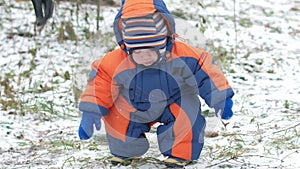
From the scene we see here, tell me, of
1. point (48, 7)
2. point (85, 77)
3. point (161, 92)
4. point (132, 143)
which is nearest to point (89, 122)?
point (132, 143)

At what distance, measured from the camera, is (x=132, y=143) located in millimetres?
2947

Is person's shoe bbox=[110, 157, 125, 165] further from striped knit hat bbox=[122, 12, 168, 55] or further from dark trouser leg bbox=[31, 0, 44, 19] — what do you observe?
dark trouser leg bbox=[31, 0, 44, 19]

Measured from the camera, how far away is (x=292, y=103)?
436cm

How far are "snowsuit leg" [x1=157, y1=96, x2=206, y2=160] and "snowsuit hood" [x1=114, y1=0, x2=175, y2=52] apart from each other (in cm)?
29

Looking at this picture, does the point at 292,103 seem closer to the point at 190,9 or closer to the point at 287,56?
the point at 287,56

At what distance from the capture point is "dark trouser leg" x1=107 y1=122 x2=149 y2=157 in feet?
9.63

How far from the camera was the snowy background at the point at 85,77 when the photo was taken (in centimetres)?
323

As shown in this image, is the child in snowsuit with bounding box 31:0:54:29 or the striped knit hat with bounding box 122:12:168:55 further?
the child in snowsuit with bounding box 31:0:54:29

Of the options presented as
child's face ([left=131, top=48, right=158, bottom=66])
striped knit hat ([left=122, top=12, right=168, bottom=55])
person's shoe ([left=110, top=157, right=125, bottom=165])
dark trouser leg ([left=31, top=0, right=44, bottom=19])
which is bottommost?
dark trouser leg ([left=31, top=0, right=44, bottom=19])

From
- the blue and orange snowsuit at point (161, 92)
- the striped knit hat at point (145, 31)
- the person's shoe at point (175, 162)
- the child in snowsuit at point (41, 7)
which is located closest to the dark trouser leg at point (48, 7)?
the child in snowsuit at point (41, 7)

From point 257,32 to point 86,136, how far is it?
217 inches

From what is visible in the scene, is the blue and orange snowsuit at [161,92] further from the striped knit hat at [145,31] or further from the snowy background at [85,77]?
the snowy background at [85,77]

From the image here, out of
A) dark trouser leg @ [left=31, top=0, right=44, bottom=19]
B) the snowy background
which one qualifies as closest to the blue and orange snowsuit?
the snowy background

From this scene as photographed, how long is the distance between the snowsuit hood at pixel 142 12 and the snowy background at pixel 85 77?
61 cm
